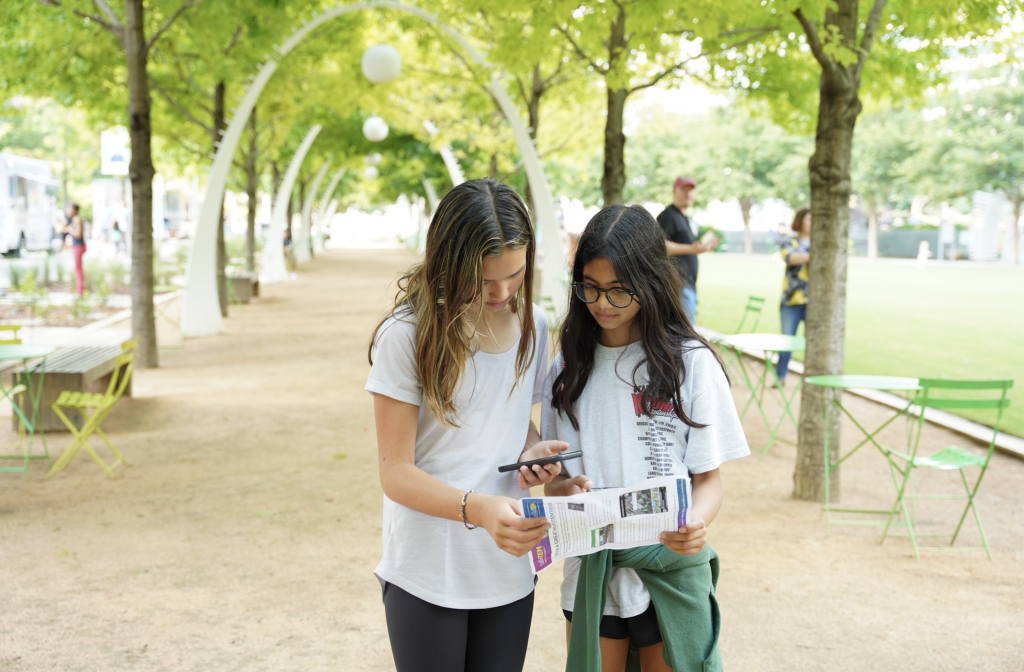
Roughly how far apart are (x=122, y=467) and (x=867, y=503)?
17.3ft

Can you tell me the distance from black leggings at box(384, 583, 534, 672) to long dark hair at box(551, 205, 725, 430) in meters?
0.47

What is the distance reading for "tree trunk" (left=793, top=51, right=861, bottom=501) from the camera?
5375 millimetres

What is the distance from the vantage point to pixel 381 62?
11758mm

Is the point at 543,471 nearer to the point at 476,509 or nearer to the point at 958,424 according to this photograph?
the point at 476,509

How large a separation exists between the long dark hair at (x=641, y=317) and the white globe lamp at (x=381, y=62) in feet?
34.3

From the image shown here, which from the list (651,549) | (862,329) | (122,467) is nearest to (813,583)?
(651,549)

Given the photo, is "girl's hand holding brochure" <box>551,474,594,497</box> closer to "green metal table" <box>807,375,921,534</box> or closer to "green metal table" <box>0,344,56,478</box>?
"green metal table" <box>807,375,921,534</box>

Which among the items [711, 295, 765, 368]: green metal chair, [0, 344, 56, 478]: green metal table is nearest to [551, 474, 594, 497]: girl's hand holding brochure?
[711, 295, 765, 368]: green metal chair

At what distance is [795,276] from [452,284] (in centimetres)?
807

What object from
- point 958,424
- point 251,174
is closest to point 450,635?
point 958,424

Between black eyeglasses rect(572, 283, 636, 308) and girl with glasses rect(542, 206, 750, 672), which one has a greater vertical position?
black eyeglasses rect(572, 283, 636, 308)

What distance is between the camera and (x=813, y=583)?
4422 mm

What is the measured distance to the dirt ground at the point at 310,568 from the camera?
3650mm

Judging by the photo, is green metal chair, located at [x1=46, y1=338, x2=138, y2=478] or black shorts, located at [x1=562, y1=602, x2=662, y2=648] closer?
black shorts, located at [x1=562, y1=602, x2=662, y2=648]
